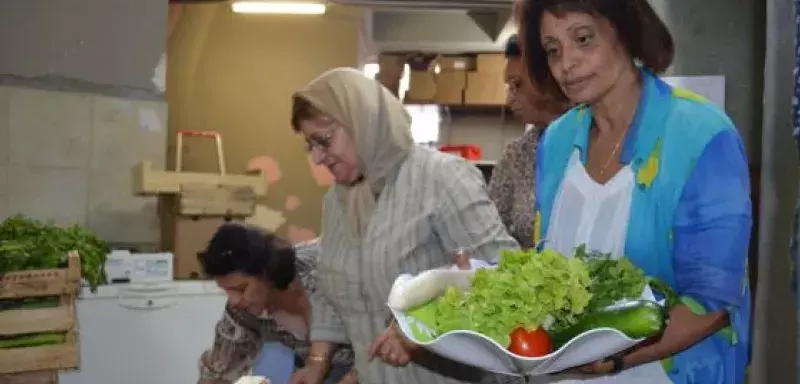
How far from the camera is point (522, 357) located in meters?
0.85

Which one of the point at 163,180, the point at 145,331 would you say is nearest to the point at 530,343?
the point at 145,331

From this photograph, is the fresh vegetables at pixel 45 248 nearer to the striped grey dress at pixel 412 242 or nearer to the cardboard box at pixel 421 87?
the striped grey dress at pixel 412 242

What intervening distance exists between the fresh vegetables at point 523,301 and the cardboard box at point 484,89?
4410 millimetres

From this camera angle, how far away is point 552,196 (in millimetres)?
1177

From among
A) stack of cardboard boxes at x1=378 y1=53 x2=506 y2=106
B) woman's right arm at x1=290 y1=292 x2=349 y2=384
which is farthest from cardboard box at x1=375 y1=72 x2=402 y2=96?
woman's right arm at x1=290 y1=292 x2=349 y2=384

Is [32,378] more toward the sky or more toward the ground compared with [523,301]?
more toward the ground

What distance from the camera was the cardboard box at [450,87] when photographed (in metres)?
5.31

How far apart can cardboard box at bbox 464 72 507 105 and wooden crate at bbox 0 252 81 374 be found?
10.3ft

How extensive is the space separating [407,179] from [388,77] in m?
3.66

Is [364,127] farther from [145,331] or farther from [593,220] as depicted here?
[145,331]

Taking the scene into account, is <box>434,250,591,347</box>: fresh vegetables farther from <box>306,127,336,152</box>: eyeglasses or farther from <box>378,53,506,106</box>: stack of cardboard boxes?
<box>378,53,506,106</box>: stack of cardboard boxes

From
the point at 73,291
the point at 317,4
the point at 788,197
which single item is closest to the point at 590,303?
the point at 788,197

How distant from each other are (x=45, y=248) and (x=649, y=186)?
2193 millimetres

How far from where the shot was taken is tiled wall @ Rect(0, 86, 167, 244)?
3.18m
